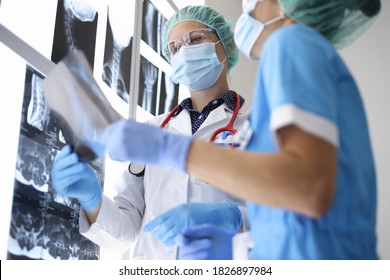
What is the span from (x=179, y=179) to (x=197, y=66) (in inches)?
19.2

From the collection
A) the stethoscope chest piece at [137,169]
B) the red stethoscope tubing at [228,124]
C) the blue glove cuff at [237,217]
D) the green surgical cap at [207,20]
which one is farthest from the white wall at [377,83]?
the blue glove cuff at [237,217]

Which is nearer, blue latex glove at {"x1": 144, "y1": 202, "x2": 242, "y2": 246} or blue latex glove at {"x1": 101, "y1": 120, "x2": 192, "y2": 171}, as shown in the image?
blue latex glove at {"x1": 101, "y1": 120, "x2": 192, "y2": 171}

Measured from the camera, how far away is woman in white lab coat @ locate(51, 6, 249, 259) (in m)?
1.66

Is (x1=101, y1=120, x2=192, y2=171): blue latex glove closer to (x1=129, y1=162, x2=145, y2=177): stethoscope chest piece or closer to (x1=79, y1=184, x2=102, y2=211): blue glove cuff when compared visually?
(x1=79, y1=184, x2=102, y2=211): blue glove cuff

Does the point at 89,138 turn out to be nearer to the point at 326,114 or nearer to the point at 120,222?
the point at 120,222

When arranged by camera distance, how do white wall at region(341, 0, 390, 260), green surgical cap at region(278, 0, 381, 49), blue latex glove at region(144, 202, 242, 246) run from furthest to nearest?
white wall at region(341, 0, 390, 260), blue latex glove at region(144, 202, 242, 246), green surgical cap at region(278, 0, 381, 49)

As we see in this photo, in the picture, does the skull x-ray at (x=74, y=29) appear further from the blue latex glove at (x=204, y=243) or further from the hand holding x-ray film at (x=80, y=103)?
the blue latex glove at (x=204, y=243)

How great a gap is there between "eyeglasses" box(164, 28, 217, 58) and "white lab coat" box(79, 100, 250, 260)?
0.28m

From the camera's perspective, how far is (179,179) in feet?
6.57

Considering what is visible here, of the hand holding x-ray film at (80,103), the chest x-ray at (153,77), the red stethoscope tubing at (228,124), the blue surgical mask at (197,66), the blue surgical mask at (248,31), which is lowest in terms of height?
the hand holding x-ray film at (80,103)

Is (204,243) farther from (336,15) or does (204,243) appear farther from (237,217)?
(336,15)

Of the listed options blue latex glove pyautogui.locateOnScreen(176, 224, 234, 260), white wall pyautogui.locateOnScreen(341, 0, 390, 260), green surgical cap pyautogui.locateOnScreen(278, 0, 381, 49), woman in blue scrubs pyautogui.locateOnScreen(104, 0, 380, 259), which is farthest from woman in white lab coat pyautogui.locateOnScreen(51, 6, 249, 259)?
white wall pyautogui.locateOnScreen(341, 0, 390, 260)

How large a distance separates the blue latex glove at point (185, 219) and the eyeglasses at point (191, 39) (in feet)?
2.56

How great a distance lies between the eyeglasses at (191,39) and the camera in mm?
2180
